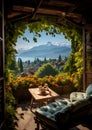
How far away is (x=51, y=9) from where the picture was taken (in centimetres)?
478

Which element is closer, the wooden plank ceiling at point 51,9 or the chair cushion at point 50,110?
the chair cushion at point 50,110

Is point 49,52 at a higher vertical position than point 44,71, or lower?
higher

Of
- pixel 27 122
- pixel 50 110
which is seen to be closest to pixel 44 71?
pixel 27 122

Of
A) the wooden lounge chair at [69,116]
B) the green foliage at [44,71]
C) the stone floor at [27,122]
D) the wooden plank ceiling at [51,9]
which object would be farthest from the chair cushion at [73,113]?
the green foliage at [44,71]

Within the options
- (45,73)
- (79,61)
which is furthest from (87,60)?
(45,73)

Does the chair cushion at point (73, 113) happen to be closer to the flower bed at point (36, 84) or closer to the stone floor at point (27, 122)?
the stone floor at point (27, 122)

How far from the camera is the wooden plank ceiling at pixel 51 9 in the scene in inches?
176

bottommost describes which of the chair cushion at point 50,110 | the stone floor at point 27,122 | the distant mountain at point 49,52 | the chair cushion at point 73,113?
the stone floor at point 27,122

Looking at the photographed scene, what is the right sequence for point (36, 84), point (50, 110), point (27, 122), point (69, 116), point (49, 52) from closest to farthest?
point (69, 116) < point (50, 110) < point (27, 122) < point (36, 84) < point (49, 52)

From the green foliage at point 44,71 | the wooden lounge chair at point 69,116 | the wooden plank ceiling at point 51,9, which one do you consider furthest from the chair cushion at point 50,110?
the green foliage at point 44,71

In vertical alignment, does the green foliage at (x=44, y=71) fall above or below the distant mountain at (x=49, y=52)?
below

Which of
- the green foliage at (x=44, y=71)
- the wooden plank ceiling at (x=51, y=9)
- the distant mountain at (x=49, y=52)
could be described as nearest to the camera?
the wooden plank ceiling at (x=51, y=9)

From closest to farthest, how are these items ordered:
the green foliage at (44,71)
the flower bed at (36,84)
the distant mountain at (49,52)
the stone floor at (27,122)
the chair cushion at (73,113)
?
the chair cushion at (73,113)
the stone floor at (27,122)
the flower bed at (36,84)
the green foliage at (44,71)
the distant mountain at (49,52)

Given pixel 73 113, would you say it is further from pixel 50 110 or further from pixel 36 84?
pixel 36 84
